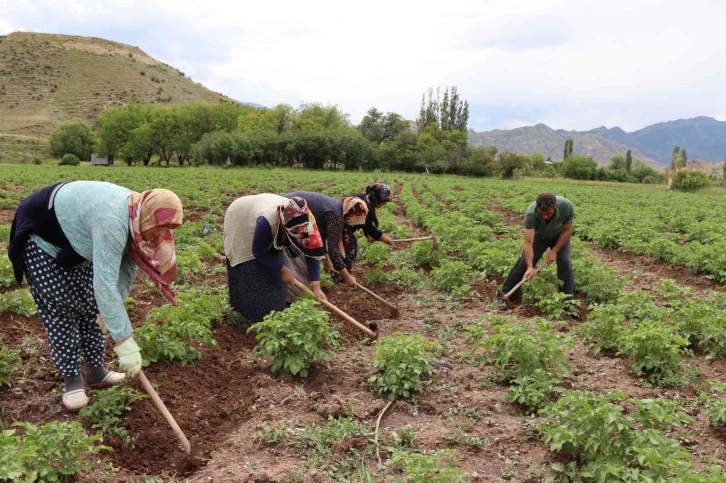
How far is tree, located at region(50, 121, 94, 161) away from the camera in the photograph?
70562 millimetres

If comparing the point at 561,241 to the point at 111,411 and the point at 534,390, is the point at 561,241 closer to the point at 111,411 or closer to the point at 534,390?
the point at 534,390

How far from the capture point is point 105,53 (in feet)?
409

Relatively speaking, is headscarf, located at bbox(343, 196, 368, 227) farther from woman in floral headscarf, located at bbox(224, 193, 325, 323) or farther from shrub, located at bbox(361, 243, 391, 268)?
shrub, located at bbox(361, 243, 391, 268)

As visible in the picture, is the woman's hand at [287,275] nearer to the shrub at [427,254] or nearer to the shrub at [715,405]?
the shrub at [715,405]

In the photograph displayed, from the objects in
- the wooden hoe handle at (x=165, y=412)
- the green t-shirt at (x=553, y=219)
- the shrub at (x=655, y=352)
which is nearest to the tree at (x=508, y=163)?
the green t-shirt at (x=553, y=219)

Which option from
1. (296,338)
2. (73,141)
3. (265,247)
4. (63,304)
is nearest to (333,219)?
(265,247)

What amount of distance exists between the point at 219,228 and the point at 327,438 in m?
11.3

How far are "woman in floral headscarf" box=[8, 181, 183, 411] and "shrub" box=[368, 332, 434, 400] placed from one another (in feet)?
6.47

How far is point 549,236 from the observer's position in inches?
288

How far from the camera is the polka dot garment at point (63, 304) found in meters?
3.69

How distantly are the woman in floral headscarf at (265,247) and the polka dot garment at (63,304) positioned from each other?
5.87 ft

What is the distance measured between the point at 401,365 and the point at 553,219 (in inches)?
146

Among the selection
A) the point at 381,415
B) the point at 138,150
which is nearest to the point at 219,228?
the point at 381,415

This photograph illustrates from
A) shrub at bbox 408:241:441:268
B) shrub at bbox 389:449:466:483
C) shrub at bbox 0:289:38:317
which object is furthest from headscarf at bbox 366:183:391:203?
shrub at bbox 0:289:38:317
